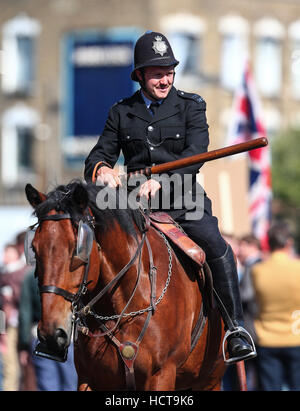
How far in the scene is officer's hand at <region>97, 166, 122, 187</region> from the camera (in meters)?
6.25

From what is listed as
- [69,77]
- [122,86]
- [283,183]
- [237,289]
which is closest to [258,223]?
[237,289]

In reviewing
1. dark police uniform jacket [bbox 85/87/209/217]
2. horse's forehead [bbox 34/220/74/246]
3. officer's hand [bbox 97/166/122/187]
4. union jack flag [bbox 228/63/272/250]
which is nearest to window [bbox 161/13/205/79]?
union jack flag [bbox 228/63/272/250]

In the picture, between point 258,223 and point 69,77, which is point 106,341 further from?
point 69,77

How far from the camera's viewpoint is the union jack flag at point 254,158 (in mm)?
15188

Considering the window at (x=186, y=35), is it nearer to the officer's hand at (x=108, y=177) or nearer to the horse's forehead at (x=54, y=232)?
the officer's hand at (x=108, y=177)

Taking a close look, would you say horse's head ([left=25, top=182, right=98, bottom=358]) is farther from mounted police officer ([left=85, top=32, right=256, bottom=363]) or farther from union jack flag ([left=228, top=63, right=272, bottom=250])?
union jack flag ([left=228, top=63, right=272, bottom=250])

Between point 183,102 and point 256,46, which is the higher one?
point 256,46

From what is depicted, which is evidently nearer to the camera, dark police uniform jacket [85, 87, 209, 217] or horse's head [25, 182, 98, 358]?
horse's head [25, 182, 98, 358]

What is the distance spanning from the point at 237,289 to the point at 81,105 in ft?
72.4

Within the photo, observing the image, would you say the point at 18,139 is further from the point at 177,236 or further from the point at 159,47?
the point at 177,236

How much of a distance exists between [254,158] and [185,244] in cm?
949

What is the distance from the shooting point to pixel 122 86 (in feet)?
91.7

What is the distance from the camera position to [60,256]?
5.68 meters
